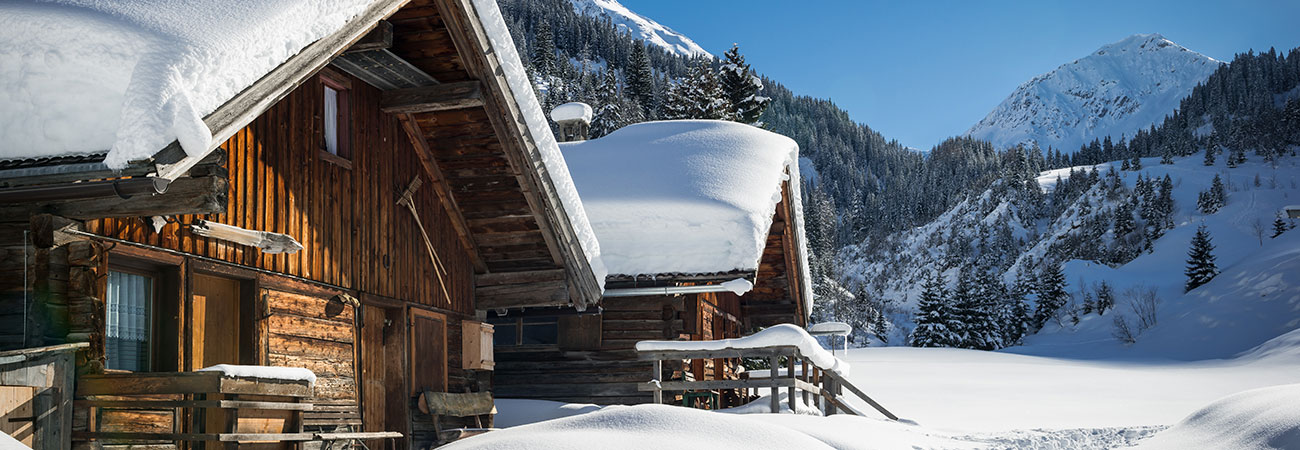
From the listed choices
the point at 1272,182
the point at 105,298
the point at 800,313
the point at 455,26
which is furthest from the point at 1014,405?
the point at 1272,182

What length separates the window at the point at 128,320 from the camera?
811 centimetres

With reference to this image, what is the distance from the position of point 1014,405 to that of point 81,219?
70.0 feet

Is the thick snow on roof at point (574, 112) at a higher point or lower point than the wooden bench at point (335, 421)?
higher

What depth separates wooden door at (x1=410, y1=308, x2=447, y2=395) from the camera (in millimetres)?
12695

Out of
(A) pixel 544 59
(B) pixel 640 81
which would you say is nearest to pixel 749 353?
(B) pixel 640 81

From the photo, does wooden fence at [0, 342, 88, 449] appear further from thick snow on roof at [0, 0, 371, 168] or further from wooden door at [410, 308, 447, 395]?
wooden door at [410, 308, 447, 395]

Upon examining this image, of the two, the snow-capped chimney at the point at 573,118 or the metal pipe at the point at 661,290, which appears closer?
the metal pipe at the point at 661,290

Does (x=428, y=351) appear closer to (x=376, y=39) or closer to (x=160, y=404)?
(x=376, y=39)

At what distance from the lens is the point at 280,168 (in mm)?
9852

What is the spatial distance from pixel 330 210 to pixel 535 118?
2457 mm

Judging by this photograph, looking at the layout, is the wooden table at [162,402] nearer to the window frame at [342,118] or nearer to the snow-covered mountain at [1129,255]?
the window frame at [342,118]

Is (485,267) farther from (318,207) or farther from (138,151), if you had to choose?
(138,151)

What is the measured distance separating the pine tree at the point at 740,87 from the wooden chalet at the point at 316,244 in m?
36.5

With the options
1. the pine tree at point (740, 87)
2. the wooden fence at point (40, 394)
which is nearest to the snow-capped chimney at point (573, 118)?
the wooden fence at point (40, 394)
